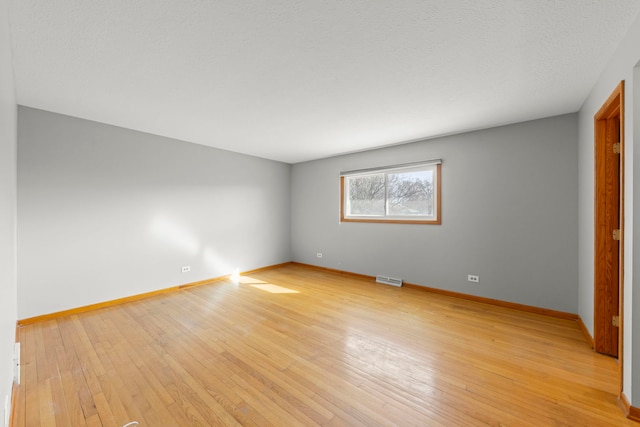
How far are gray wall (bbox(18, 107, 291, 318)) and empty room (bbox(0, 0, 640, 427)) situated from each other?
0.02 meters

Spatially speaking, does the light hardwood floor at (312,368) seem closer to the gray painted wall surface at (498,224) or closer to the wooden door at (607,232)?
the wooden door at (607,232)

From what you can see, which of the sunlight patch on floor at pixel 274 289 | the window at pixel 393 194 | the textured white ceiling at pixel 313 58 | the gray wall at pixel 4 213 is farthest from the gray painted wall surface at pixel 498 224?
the gray wall at pixel 4 213

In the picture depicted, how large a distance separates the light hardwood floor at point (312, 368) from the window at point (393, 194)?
153 cm

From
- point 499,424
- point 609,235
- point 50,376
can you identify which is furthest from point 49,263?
point 609,235

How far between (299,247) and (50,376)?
4243 millimetres

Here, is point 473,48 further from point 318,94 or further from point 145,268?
point 145,268

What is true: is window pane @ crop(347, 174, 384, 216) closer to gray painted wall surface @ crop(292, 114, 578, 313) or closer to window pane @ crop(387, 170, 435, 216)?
window pane @ crop(387, 170, 435, 216)

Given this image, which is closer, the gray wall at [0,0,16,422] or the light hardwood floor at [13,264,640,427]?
the gray wall at [0,0,16,422]

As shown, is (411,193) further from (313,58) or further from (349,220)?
(313,58)

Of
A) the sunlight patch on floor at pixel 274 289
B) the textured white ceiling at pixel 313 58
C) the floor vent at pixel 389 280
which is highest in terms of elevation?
the textured white ceiling at pixel 313 58

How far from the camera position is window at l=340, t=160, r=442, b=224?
3.94 meters

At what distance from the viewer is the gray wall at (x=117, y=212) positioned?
2.80 meters

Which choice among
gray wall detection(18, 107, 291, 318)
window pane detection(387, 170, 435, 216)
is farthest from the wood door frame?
gray wall detection(18, 107, 291, 318)

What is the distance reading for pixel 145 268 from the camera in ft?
12.0
